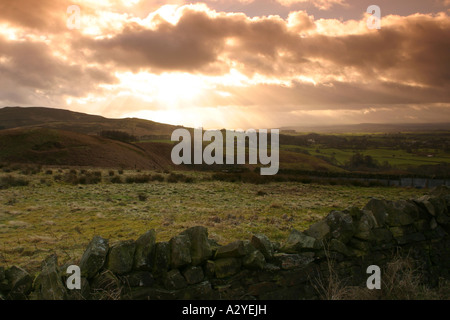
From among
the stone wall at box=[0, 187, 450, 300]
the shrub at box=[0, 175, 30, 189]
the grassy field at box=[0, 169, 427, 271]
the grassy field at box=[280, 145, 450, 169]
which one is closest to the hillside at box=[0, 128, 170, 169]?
the shrub at box=[0, 175, 30, 189]

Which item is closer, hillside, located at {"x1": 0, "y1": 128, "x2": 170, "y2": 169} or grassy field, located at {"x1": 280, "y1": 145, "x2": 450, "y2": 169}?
grassy field, located at {"x1": 280, "y1": 145, "x2": 450, "y2": 169}

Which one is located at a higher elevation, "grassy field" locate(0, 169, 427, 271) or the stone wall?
the stone wall

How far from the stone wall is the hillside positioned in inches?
1802

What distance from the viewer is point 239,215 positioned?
12.0 meters

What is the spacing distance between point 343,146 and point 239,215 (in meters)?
87.3

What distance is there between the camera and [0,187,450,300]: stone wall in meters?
3.86

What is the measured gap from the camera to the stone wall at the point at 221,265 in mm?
3861

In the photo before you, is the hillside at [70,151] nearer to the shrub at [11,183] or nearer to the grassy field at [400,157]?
the shrub at [11,183]

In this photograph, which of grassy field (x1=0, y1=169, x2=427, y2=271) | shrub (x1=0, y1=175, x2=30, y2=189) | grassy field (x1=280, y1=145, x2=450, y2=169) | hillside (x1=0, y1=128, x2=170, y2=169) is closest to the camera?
grassy field (x1=0, y1=169, x2=427, y2=271)

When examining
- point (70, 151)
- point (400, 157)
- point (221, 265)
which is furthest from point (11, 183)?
point (400, 157)

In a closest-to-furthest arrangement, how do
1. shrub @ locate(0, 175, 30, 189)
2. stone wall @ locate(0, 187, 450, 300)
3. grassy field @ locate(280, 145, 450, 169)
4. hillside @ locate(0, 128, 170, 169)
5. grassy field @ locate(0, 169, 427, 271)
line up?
stone wall @ locate(0, 187, 450, 300), grassy field @ locate(0, 169, 427, 271), shrub @ locate(0, 175, 30, 189), grassy field @ locate(280, 145, 450, 169), hillside @ locate(0, 128, 170, 169)

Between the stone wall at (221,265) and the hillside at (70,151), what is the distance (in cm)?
4577

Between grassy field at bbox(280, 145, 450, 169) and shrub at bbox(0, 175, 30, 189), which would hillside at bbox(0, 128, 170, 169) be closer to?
shrub at bbox(0, 175, 30, 189)
